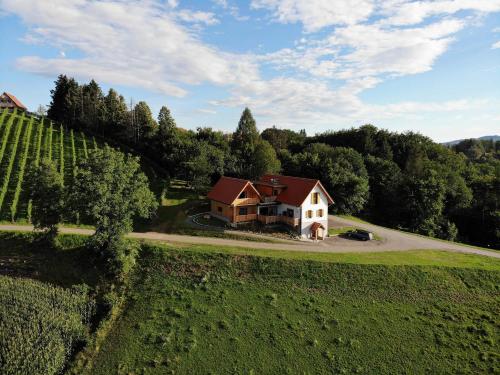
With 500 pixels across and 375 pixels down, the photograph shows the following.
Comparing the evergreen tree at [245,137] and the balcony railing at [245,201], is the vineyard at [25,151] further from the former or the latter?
the evergreen tree at [245,137]

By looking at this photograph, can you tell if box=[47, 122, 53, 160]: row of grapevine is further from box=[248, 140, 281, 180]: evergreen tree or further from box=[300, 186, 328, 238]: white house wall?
box=[300, 186, 328, 238]: white house wall

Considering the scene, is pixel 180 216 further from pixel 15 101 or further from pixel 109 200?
pixel 15 101

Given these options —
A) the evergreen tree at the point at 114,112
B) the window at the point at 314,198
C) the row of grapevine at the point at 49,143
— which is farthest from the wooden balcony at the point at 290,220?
Result: the evergreen tree at the point at 114,112

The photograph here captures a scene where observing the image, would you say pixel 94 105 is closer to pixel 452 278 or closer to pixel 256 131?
pixel 256 131

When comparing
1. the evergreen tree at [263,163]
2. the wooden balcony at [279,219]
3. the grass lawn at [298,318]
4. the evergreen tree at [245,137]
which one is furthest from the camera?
the evergreen tree at [245,137]

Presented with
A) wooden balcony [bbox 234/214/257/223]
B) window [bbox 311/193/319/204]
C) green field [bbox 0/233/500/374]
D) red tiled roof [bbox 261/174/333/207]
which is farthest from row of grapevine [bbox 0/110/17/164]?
window [bbox 311/193/319/204]

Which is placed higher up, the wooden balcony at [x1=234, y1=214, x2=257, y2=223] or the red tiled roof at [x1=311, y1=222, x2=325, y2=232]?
the wooden balcony at [x1=234, y1=214, x2=257, y2=223]
